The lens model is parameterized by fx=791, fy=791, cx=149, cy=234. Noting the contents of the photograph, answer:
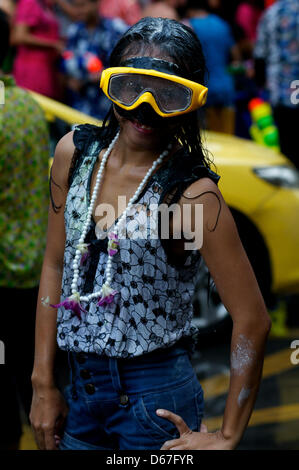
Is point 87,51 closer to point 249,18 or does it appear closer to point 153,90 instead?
point 249,18

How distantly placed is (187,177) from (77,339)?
1.74ft

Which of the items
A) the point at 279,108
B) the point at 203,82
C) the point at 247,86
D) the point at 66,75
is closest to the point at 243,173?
the point at 279,108

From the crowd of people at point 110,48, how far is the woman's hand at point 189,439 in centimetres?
420

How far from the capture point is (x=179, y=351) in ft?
7.27

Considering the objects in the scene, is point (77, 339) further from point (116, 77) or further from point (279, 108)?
point (279, 108)

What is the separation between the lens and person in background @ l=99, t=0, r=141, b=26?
8.38 meters

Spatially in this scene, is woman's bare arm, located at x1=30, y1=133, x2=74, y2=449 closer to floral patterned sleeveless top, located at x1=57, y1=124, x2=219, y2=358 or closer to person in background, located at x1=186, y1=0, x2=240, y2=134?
floral patterned sleeveless top, located at x1=57, y1=124, x2=219, y2=358

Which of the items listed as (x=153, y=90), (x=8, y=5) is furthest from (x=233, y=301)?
(x=8, y=5)

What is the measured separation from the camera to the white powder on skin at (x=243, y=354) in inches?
80.0

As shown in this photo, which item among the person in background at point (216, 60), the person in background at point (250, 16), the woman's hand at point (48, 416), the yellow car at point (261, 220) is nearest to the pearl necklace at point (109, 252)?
the woman's hand at point (48, 416)

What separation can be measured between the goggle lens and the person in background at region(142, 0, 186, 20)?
5946 millimetres

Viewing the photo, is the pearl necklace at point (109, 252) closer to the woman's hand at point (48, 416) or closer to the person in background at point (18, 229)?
the woman's hand at point (48, 416)

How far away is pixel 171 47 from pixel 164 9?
6505 mm

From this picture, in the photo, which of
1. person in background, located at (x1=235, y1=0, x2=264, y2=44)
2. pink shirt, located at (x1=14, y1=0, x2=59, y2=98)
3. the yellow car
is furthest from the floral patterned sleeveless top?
person in background, located at (x1=235, y1=0, x2=264, y2=44)
